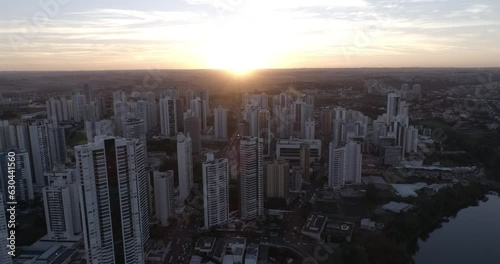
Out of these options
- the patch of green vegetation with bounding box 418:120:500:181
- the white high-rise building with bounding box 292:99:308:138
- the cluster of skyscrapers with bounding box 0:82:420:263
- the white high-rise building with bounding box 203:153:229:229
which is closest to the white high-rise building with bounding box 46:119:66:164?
the cluster of skyscrapers with bounding box 0:82:420:263

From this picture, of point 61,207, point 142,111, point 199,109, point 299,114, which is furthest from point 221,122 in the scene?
point 61,207

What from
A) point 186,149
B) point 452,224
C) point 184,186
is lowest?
point 452,224

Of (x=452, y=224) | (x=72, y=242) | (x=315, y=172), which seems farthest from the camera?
(x=315, y=172)

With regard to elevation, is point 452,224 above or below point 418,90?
below

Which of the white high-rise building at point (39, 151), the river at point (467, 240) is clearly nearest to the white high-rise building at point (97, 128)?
the white high-rise building at point (39, 151)

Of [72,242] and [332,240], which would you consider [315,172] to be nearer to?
[332,240]

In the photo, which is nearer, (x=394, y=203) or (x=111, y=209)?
(x=111, y=209)

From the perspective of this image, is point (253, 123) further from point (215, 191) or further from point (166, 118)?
point (215, 191)

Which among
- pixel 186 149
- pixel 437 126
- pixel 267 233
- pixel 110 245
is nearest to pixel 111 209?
pixel 110 245
